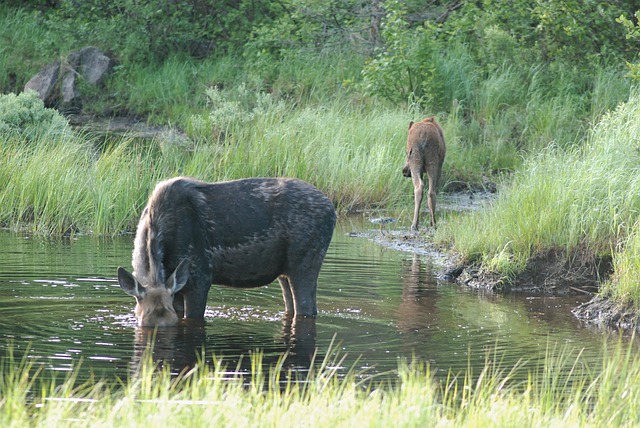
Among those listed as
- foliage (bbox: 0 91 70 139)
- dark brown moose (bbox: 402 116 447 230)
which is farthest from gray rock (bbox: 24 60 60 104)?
dark brown moose (bbox: 402 116 447 230)

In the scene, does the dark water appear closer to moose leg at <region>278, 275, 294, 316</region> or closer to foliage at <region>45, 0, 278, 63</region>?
moose leg at <region>278, 275, 294, 316</region>

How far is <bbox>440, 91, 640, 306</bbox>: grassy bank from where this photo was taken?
11.8m

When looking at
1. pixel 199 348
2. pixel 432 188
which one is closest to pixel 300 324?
pixel 199 348

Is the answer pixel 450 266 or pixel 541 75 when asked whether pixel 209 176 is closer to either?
pixel 450 266

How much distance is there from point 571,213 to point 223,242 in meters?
4.07

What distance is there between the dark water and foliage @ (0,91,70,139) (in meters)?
5.86

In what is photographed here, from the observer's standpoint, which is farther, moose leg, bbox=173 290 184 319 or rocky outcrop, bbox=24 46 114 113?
rocky outcrop, bbox=24 46 114 113

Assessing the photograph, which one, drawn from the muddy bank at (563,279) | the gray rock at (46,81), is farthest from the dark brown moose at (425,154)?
the gray rock at (46,81)

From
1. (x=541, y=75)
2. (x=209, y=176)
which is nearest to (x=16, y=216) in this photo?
(x=209, y=176)

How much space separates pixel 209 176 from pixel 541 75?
9.52 m

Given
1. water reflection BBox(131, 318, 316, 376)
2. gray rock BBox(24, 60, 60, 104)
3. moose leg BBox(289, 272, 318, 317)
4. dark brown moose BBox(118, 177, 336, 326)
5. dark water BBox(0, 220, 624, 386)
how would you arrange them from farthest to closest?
gray rock BBox(24, 60, 60, 104) → moose leg BBox(289, 272, 318, 317) → dark brown moose BBox(118, 177, 336, 326) → dark water BBox(0, 220, 624, 386) → water reflection BBox(131, 318, 316, 376)

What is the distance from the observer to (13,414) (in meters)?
5.70

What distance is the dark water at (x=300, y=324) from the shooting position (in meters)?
8.61

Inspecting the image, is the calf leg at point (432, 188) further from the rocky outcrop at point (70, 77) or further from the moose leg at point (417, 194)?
the rocky outcrop at point (70, 77)
